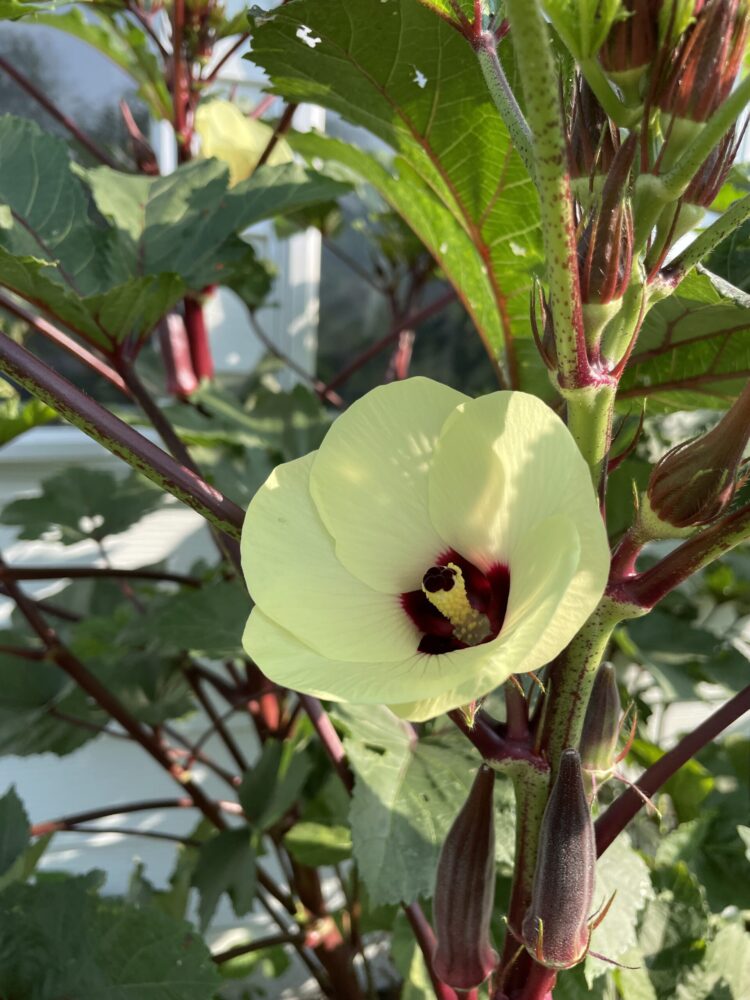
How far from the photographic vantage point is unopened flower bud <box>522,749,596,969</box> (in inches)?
11.0

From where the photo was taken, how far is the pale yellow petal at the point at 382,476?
0.27 meters

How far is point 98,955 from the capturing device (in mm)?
476

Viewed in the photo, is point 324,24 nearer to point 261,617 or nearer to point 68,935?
point 261,617

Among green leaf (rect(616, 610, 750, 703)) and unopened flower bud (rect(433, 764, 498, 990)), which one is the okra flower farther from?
green leaf (rect(616, 610, 750, 703))

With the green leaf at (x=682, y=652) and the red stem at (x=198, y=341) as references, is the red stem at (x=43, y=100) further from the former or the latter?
the green leaf at (x=682, y=652)

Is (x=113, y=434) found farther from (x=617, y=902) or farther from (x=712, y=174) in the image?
(x=617, y=902)

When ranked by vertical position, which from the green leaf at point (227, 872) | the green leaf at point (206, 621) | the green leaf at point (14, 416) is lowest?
the green leaf at point (227, 872)

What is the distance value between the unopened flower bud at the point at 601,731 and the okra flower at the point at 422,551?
0.05 m

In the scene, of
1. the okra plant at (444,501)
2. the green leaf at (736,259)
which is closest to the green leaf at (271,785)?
the okra plant at (444,501)

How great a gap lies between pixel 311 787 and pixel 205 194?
0.58 metres

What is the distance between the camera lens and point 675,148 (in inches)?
9.1

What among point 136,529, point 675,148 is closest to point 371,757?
point 675,148

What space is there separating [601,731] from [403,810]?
151mm

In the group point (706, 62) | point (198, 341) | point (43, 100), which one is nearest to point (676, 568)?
point (706, 62)
